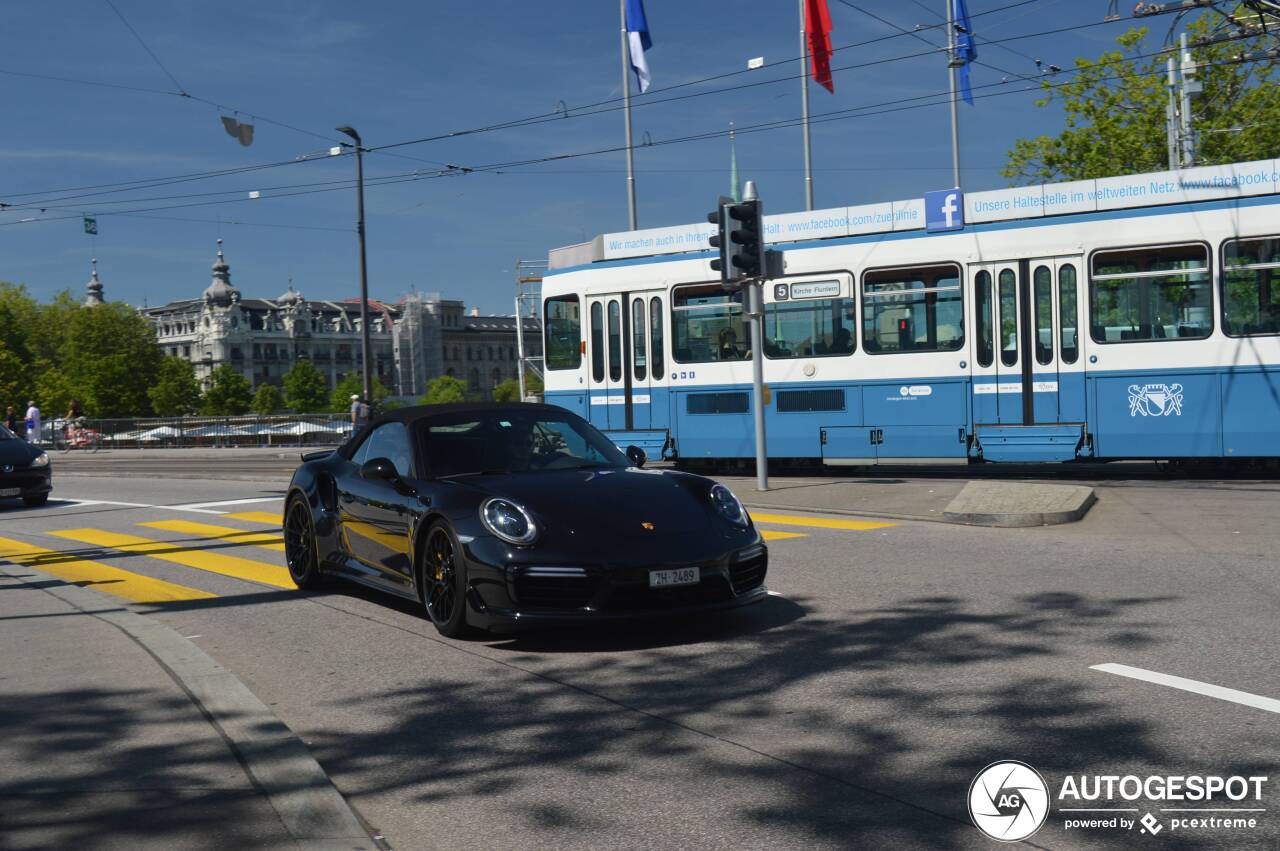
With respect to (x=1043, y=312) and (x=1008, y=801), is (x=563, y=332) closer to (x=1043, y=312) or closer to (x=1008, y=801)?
(x=1043, y=312)

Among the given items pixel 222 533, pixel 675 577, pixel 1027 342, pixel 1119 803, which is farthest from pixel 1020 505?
pixel 1119 803

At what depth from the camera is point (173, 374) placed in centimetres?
13500

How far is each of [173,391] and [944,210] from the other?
125m

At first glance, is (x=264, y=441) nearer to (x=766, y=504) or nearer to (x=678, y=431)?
(x=678, y=431)

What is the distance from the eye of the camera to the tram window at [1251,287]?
15305 mm

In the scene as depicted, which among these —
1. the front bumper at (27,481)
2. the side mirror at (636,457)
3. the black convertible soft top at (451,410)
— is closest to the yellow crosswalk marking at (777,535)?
the side mirror at (636,457)

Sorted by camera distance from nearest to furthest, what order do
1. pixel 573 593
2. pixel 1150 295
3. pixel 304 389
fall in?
pixel 573 593, pixel 1150 295, pixel 304 389

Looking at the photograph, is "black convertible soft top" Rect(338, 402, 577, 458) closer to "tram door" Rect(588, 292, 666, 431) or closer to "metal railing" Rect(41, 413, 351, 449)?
"tram door" Rect(588, 292, 666, 431)

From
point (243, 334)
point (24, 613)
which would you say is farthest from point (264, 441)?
point (243, 334)

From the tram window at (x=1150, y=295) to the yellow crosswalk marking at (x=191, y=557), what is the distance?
35.0 feet

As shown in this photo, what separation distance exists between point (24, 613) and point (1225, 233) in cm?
1347

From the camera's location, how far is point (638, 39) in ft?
110

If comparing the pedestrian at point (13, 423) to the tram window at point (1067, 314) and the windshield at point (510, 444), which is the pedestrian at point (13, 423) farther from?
the windshield at point (510, 444)

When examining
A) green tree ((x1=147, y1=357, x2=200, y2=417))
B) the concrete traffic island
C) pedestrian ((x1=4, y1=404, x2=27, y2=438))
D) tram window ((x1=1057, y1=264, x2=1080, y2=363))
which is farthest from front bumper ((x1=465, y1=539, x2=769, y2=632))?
green tree ((x1=147, y1=357, x2=200, y2=417))
